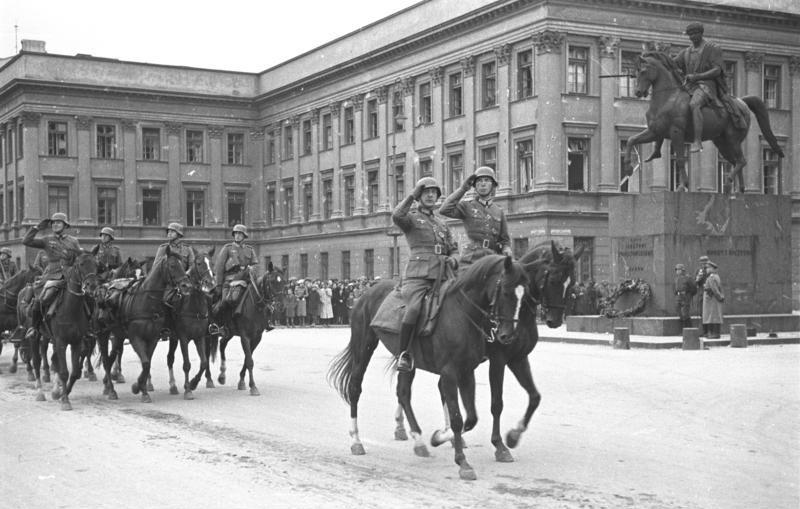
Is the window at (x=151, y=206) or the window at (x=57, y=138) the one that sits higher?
the window at (x=57, y=138)

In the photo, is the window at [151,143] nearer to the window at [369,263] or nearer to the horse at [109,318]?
the window at [369,263]

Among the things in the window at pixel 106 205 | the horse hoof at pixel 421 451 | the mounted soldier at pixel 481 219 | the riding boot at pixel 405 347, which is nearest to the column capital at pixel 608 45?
the window at pixel 106 205

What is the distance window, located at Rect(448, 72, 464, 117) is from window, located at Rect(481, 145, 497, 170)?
2.99 metres

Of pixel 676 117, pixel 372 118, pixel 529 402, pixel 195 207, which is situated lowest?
pixel 529 402

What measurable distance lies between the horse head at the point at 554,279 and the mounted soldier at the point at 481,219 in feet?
4.63

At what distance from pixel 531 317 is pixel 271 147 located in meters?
61.9

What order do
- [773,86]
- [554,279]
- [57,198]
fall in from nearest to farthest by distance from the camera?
[554,279], [773,86], [57,198]

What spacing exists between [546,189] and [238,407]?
31.1 m

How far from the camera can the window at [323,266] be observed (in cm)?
6275

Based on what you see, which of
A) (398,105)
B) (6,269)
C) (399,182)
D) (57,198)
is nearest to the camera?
(6,269)

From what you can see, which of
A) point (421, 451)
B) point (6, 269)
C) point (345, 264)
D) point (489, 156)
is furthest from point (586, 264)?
point (421, 451)

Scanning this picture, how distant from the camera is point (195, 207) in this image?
69.4 meters

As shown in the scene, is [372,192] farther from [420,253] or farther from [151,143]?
[420,253]

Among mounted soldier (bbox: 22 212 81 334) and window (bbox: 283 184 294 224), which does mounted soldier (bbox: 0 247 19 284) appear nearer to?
mounted soldier (bbox: 22 212 81 334)
